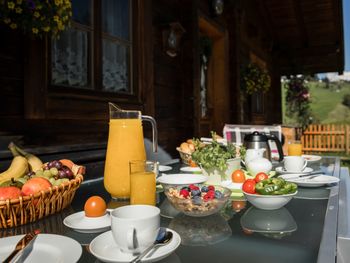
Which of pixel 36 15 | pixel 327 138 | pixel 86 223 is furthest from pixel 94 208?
pixel 327 138

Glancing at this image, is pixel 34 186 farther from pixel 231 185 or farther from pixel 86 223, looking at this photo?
pixel 231 185

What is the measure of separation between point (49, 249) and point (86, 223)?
17 cm

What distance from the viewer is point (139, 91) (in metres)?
2.97

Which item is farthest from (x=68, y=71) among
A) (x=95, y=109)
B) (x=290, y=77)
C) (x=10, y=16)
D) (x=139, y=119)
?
(x=290, y=77)

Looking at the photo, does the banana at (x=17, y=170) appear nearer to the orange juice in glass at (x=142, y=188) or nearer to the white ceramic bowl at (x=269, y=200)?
the orange juice in glass at (x=142, y=188)

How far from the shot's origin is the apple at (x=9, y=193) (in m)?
0.84

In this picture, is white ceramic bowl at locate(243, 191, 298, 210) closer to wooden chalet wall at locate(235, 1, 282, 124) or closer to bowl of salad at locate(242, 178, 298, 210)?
bowl of salad at locate(242, 178, 298, 210)

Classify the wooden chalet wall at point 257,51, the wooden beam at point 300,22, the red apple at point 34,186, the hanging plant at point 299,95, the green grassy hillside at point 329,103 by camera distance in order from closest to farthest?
the red apple at point 34,186 → the wooden chalet wall at point 257,51 → the wooden beam at point 300,22 → the hanging plant at point 299,95 → the green grassy hillside at point 329,103

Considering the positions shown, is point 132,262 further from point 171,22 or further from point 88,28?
point 171,22

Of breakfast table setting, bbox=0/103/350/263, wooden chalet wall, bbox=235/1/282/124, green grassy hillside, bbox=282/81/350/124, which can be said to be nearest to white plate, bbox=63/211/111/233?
breakfast table setting, bbox=0/103/350/263

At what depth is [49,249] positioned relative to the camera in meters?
0.69

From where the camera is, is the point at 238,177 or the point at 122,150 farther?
the point at 238,177

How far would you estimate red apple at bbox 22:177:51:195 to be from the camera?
2.93ft

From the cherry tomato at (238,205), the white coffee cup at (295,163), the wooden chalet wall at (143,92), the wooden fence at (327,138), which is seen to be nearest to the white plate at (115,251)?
the cherry tomato at (238,205)
